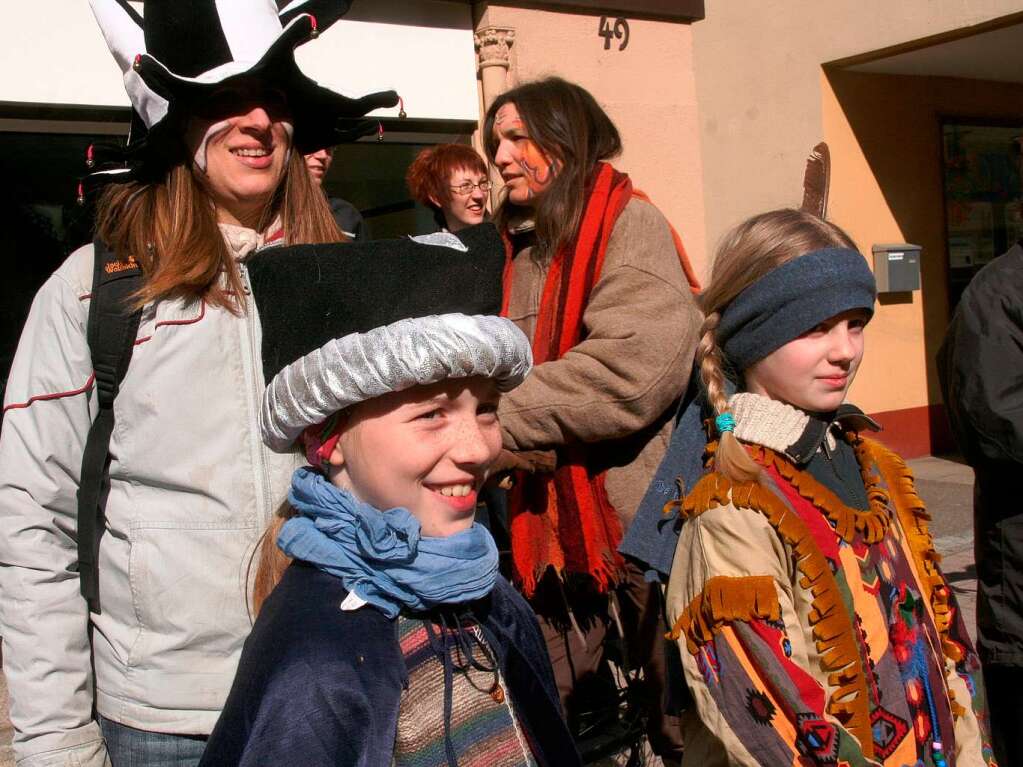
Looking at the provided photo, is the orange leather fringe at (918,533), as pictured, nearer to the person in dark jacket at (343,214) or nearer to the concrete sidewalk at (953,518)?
the person in dark jacket at (343,214)

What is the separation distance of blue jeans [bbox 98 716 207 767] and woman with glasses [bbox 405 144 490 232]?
3086 mm

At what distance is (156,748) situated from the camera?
1.83m

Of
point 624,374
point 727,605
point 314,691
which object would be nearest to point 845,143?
point 624,374

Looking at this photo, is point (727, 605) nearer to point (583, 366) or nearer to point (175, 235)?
point (583, 366)

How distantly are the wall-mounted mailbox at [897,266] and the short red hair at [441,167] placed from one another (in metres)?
4.87

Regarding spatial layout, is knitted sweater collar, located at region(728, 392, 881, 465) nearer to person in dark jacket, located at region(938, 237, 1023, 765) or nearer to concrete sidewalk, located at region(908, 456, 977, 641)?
person in dark jacket, located at region(938, 237, 1023, 765)

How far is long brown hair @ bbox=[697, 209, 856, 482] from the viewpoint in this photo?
2143mm

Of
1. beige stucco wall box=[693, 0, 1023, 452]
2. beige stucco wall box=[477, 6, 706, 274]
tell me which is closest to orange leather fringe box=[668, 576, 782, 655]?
beige stucco wall box=[477, 6, 706, 274]

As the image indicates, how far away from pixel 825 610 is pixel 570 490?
101cm

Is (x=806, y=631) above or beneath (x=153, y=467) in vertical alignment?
beneath

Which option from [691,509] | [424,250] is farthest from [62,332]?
[691,509]

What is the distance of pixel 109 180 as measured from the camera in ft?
6.77

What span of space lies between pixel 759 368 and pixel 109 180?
144cm

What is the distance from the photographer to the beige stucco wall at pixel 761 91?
316 inches
